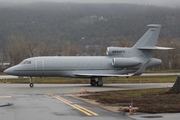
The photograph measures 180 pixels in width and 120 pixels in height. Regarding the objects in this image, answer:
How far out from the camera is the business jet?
40.6m

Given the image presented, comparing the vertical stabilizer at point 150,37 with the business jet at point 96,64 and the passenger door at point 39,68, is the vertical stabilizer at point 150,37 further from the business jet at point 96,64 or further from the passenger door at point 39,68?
the passenger door at point 39,68

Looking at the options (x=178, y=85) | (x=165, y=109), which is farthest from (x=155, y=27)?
(x=165, y=109)

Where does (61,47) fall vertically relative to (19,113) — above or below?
above

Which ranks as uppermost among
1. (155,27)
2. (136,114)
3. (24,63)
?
(155,27)

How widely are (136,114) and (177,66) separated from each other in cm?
A: 9600

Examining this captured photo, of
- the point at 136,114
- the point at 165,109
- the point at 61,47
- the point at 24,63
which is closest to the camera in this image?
the point at 136,114

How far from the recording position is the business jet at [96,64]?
40594 mm

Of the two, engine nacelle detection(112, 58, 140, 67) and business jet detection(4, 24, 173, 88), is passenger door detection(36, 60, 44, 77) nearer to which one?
business jet detection(4, 24, 173, 88)

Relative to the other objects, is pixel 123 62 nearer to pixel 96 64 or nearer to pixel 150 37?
pixel 96 64

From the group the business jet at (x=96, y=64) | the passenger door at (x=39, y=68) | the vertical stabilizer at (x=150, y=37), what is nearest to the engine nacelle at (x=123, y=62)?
the business jet at (x=96, y=64)

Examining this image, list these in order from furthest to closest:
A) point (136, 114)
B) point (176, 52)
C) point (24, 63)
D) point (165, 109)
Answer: point (176, 52), point (24, 63), point (165, 109), point (136, 114)

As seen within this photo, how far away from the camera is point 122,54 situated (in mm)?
42906

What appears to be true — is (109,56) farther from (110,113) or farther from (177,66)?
(177,66)

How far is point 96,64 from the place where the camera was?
41.9m
